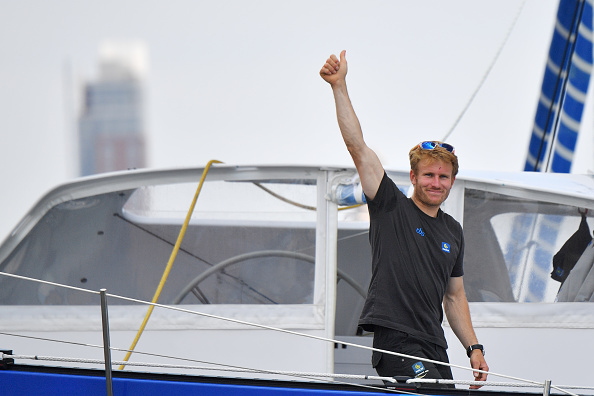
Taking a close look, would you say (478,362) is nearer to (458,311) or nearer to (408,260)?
(458,311)

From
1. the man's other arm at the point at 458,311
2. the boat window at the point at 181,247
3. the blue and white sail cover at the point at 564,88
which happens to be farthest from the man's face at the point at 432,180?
the blue and white sail cover at the point at 564,88

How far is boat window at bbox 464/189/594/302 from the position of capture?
2498 mm

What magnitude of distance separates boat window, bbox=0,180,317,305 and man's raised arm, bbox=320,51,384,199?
69cm

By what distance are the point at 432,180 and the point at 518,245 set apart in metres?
0.72

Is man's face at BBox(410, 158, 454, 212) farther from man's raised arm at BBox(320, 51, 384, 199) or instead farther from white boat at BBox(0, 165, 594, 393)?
white boat at BBox(0, 165, 594, 393)

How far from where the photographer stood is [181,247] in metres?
2.74

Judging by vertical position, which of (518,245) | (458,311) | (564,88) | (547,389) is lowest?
(547,389)

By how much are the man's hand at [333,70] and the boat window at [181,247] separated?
28.3 inches

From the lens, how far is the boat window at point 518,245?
2.50 m

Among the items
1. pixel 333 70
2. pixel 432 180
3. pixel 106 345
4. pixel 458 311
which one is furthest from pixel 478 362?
pixel 106 345

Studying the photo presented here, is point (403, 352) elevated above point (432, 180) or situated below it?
below

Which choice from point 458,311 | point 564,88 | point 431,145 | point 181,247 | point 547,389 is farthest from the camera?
point 564,88

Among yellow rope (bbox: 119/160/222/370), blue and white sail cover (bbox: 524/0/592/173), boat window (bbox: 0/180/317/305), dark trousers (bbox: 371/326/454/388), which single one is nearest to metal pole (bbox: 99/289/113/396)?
yellow rope (bbox: 119/160/222/370)

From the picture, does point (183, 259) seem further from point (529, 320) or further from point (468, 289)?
point (529, 320)
